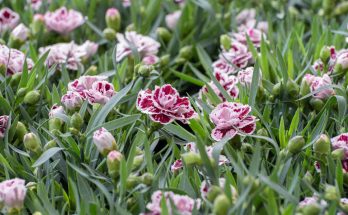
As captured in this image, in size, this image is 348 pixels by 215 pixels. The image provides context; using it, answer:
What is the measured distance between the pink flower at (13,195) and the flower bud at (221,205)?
35 centimetres

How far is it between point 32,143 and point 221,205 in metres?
0.49

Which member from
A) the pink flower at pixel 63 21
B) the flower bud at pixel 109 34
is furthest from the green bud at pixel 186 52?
the pink flower at pixel 63 21

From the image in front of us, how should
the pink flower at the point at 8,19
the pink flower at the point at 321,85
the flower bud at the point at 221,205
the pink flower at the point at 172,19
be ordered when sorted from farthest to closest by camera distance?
the pink flower at the point at 172,19
the pink flower at the point at 8,19
the pink flower at the point at 321,85
the flower bud at the point at 221,205

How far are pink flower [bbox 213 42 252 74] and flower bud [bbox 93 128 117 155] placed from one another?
68 cm

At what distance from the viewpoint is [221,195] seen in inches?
43.7

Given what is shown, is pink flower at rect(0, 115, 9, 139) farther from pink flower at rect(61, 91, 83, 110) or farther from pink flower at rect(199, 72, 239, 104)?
pink flower at rect(199, 72, 239, 104)

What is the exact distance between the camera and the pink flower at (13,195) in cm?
121

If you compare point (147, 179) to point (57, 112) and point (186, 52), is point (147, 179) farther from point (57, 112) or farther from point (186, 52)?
point (186, 52)

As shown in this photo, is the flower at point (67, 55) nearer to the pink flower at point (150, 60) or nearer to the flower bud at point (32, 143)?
the pink flower at point (150, 60)

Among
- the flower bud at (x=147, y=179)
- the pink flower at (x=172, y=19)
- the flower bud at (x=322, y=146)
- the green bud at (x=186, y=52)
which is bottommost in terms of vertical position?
the green bud at (x=186, y=52)

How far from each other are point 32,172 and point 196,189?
359mm

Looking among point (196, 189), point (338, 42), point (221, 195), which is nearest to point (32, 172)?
point (196, 189)

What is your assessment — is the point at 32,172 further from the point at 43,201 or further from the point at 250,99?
the point at 250,99

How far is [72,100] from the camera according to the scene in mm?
A: 1506
